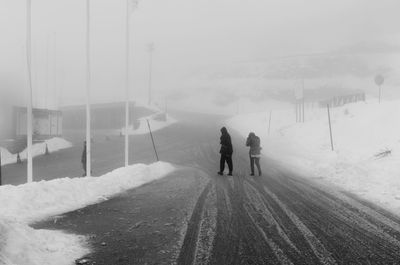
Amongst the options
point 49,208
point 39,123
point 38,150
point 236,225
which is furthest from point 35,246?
point 39,123

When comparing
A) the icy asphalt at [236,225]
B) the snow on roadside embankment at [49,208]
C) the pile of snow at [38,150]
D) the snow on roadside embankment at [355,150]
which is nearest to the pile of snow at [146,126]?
the pile of snow at [38,150]

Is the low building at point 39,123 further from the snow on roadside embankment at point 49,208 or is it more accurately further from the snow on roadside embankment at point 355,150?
the snow on roadside embankment at point 49,208

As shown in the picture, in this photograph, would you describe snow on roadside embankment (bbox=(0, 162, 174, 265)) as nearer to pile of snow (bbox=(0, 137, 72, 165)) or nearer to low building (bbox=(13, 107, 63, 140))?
pile of snow (bbox=(0, 137, 72, 165))

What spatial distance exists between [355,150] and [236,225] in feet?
46.3

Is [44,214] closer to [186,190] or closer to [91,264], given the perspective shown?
[91,264]

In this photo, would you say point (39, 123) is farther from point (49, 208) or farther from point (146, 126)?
point (49, 208)

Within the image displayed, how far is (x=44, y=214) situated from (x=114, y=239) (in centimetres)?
260

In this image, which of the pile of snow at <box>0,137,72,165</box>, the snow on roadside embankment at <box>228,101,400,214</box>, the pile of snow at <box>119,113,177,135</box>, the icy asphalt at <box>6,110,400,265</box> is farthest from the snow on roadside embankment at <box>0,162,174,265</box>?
the pile of snow at <box>119,113,177,135</box>

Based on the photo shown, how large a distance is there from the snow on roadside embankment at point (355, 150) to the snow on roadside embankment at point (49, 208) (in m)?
6.97

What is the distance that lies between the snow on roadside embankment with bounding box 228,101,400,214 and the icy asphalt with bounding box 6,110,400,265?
139 cm

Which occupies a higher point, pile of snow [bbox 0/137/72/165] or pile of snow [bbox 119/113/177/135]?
pile of snow [bbox 119/113/177/135]

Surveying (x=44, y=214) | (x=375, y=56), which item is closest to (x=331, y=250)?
(x=44, y=214)

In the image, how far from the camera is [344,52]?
143 metres

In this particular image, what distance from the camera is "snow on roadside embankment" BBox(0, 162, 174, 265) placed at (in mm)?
6531
